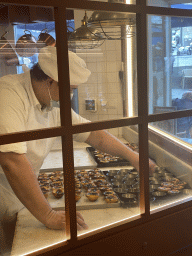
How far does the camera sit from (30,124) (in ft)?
3.14

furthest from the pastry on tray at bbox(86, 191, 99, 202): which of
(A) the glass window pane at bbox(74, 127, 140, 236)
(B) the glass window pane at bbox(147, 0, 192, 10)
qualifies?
(B) the glass window pane at bbox(147, 0, 192, 10)

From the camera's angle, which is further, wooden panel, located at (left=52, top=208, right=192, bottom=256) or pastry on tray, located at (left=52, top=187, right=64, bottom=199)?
wooden panel, located at (left=52, top=208, right=192, bottom=256)

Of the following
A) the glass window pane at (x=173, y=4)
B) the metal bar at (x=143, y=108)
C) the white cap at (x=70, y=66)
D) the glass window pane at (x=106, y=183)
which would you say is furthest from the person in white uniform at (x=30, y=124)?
the glass window pane at (x=173, y=4)

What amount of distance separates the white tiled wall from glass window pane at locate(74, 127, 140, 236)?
71mm

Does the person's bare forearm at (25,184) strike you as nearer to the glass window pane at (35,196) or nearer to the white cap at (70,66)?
the glass window pane at (35,196)

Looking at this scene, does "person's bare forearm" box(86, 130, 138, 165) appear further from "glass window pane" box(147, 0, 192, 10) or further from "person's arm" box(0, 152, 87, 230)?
"glass window pane" box(147, 0, 192, 10)

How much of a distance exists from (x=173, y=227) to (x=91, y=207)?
0.43 m

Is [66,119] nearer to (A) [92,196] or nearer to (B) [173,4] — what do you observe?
(A) [92,196]

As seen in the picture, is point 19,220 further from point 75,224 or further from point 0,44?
point 0,44

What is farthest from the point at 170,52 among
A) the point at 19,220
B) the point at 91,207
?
the point at 19,220

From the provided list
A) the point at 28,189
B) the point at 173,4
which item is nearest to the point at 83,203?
the point at 28,189

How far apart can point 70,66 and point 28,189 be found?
414 mm

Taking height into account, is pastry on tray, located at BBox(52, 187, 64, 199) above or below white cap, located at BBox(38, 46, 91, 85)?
below

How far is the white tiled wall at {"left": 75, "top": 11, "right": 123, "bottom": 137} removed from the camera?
105cm
